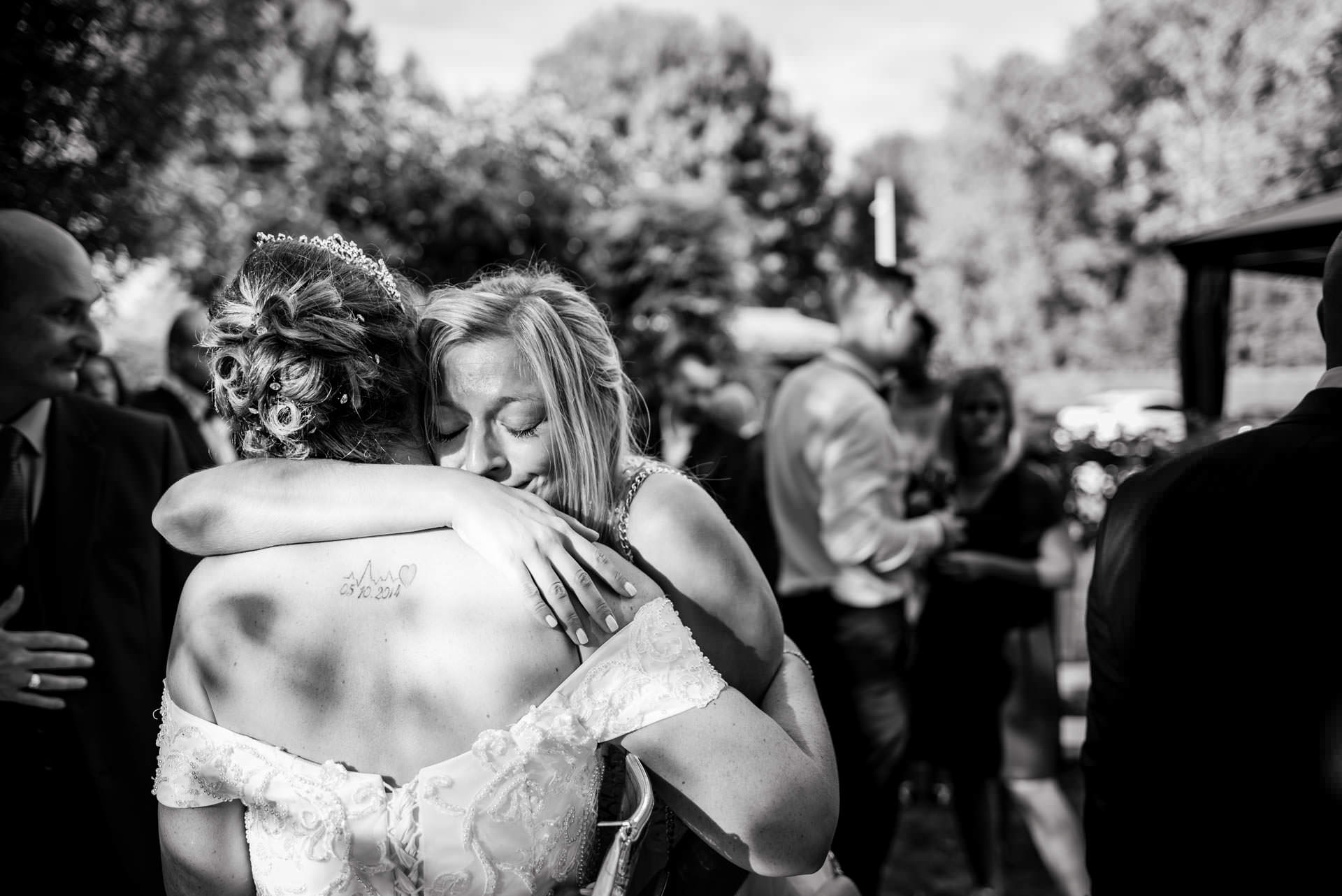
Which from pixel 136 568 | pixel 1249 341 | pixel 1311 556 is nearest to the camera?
pixel 1311 556

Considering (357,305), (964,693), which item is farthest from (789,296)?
(357,305)

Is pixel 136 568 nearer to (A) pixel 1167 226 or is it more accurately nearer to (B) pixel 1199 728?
(B) pixel 1199 728

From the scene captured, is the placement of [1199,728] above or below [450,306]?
below

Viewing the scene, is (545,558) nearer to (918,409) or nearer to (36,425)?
(36,425)

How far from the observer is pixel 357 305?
1570 millimetres

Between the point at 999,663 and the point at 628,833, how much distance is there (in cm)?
282

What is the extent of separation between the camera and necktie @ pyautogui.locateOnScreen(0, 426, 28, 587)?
235 cm

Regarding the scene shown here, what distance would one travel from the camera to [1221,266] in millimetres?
10234

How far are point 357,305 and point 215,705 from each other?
2.10 ft

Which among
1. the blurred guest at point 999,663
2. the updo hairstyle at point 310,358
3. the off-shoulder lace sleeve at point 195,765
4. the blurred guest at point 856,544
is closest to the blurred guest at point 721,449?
the blurred guest at point 856,544

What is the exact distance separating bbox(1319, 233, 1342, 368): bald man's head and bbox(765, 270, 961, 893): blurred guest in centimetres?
208

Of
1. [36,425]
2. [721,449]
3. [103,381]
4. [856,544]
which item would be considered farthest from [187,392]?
[856,544]

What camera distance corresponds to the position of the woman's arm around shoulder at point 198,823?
1.48m

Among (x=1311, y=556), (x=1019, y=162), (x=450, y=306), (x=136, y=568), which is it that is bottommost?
(x=136, y=568)
